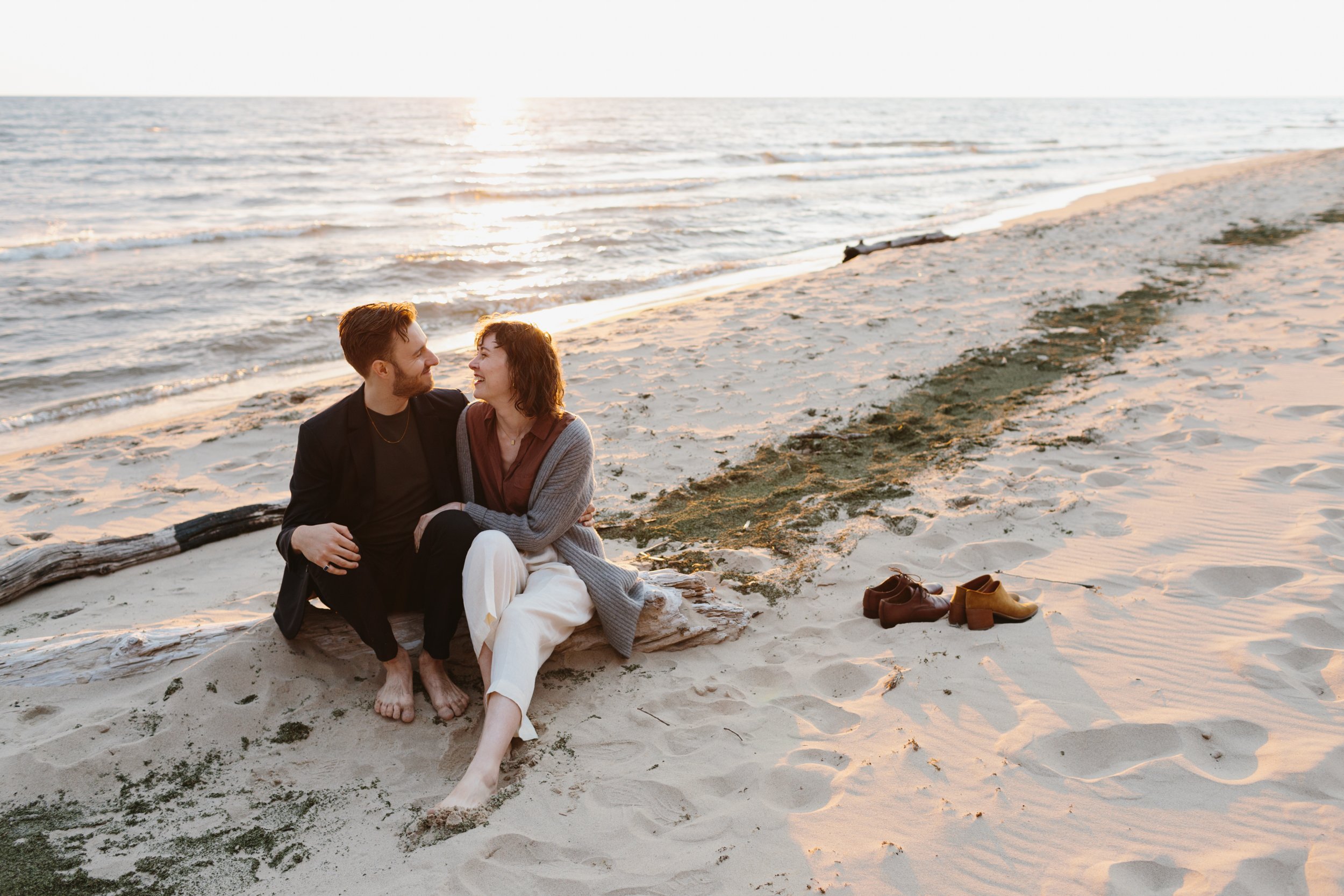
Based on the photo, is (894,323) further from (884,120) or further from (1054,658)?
(884,120)

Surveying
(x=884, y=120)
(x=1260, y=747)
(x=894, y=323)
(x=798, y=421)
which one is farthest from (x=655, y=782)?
(x=884, y=120)

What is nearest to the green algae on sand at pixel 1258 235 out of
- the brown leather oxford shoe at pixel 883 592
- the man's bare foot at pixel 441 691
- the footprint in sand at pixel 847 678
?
the brown leather oxford shoe at pixel 883 592

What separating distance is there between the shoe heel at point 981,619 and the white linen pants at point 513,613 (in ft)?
5.08

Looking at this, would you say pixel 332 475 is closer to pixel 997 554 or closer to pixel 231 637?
pixel 231 637

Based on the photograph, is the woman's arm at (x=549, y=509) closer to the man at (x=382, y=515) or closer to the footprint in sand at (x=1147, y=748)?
the man at (x=382, y=515)

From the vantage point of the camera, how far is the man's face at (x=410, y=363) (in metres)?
3.05

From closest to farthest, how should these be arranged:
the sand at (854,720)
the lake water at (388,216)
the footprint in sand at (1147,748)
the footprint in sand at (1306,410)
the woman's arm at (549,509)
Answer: the sand at (854,720) → the footprint in sand at (1147,748) → the woman's arm at (549,509) → the footprint in sand at (1306,410) → the lake water at (388,216)

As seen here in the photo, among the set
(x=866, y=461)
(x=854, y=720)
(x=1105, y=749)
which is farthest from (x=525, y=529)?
(x=866, y=461)

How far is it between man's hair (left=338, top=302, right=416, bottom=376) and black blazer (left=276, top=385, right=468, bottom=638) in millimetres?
152

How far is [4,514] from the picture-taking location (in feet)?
17.3

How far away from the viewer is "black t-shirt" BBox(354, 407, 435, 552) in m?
3.23

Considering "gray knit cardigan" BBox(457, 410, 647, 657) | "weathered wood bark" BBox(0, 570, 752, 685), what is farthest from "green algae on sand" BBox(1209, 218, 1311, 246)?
"gray knit cardigan" BBox(457, 410, 647, 657)

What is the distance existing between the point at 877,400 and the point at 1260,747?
391 centimetres

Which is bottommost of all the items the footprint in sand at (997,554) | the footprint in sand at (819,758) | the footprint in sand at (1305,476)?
the footprint in sand at (819,758)
